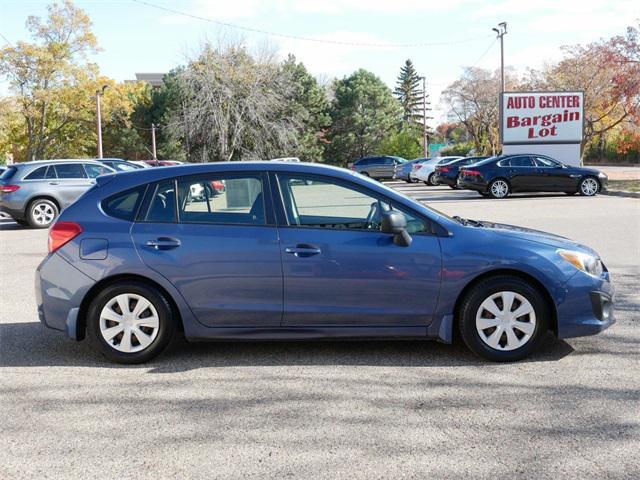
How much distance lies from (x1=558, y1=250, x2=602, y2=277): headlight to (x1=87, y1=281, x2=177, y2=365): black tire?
9.77ft

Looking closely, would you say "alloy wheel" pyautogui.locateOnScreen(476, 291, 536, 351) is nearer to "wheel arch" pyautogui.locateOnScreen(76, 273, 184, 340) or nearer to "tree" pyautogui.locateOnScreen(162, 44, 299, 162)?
"wheel arch" pyautogui.locateOnScreen(76, 273, 184, 340)

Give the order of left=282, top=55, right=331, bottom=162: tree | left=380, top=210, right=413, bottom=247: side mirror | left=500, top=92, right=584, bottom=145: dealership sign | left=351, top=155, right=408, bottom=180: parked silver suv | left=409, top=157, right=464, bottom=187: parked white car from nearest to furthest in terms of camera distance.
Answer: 1. left=380, top=210, right=413, bottom=247: side mirror
2. left=500, top=92, right=584, bottom=145: dealership sign
3. left=409, top=157, right=464, bottom=187: parked white car
4. left=351, top=155, right=408, bottom=180: parked silver suv
5. left=282, top=55, right=331, bottom=162: tree

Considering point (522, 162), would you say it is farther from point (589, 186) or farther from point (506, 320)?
point (506, 320)

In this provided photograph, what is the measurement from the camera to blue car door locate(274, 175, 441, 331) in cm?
506

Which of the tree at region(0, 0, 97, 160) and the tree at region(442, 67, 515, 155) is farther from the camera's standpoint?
the tree at region(442, 67, 515, 155)

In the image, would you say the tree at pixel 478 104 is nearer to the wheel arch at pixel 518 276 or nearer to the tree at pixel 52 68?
the tree at pixel 52 68

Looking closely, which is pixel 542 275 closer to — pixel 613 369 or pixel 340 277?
pixel 613 369

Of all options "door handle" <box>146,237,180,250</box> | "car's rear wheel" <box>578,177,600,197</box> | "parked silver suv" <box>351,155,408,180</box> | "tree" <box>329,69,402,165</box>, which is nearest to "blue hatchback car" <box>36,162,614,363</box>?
"door handle" <box>146,237,180,250</box>

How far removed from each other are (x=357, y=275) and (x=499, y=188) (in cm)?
2026

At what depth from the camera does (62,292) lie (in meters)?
5.21

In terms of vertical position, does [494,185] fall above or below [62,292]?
above

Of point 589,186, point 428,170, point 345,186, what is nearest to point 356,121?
point 428,170

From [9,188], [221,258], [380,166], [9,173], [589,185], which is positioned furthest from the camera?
[380,166]

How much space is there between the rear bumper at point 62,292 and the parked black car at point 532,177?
20518 millimetres
